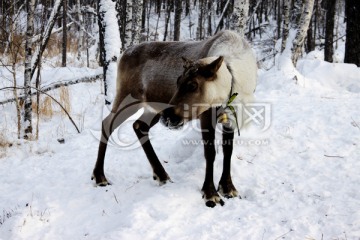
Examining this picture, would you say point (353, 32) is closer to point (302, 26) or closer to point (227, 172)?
point (302, 26)

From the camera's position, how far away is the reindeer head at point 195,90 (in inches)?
121

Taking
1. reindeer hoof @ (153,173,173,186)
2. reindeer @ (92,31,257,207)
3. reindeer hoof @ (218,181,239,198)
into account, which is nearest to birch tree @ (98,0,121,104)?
reindeer @ (92,31,257,207)

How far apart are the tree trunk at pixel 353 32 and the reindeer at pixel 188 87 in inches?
197

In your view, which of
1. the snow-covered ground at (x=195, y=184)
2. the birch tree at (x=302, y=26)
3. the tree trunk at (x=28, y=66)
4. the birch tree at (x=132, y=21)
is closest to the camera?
the snow-covered ground at (x=195, y=184)

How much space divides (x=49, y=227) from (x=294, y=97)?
14.2 feet

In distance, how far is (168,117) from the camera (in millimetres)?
3123

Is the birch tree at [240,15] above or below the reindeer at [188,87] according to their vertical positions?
above

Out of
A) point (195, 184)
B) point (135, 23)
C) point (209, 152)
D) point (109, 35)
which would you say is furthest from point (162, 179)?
point (135, 23)

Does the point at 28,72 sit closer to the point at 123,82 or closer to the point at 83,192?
the point at 123,82

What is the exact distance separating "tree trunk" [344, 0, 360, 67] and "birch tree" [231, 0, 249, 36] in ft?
11.4

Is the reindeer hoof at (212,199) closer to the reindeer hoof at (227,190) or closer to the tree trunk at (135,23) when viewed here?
the reindeer hoof at (227,190)

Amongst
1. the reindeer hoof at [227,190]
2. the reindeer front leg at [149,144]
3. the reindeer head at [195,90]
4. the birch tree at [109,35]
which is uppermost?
the birch tree at [109,35]

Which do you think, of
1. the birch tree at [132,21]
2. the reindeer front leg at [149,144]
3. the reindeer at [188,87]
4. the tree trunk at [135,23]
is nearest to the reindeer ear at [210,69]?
the reindeer at [188,87]

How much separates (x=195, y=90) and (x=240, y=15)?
8.87 ft
